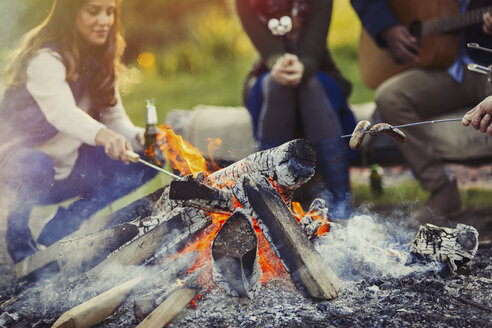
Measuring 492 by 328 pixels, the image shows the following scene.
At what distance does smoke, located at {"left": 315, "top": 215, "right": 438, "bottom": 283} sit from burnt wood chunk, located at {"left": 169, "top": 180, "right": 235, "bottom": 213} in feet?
1.72

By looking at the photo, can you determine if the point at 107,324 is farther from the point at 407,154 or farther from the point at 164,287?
the point at 407,154

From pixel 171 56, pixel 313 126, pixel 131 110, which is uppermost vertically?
pixel 171 56

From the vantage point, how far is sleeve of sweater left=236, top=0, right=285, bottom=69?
3801mm

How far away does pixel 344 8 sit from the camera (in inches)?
382

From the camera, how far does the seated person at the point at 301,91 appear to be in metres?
3.47

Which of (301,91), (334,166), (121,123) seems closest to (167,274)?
(121,123)

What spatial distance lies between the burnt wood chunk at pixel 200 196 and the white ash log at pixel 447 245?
Answer: 37.7 inches

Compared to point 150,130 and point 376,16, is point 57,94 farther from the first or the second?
point 376,16

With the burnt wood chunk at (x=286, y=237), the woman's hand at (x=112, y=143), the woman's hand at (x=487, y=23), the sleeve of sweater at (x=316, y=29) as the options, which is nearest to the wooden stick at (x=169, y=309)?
the burnt wood chunk at (x=286, y=237)

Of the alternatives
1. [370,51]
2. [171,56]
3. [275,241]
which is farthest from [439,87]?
[171,56]

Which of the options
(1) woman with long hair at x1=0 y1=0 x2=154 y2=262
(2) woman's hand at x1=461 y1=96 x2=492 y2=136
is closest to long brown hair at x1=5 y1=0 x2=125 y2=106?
(1) woman with long hair at x1=0 y1=0 x2=154 y2=262

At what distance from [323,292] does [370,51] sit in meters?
3.16

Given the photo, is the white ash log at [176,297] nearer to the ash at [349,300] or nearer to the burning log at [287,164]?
the ash at [349,300]

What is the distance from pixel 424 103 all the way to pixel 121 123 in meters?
2.46
